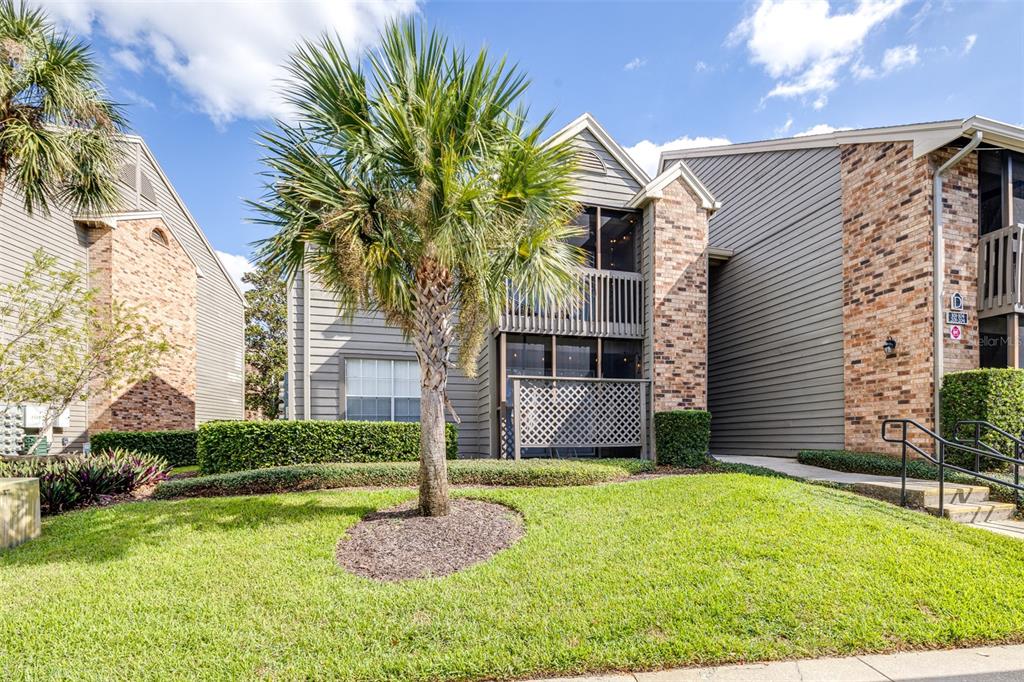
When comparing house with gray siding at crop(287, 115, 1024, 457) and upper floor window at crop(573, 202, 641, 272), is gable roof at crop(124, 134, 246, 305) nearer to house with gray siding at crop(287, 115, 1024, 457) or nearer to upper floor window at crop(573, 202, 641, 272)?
house with gray siding at crop(287, 115, 1024, 457)

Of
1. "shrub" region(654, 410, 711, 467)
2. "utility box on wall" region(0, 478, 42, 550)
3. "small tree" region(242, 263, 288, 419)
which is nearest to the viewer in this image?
"utility box on wall" region(0, 478, 42, 550)

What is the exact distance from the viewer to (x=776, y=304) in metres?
11.5

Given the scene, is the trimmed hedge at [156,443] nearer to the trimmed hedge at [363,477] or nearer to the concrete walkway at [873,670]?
the trimmed hedge at [363,477]

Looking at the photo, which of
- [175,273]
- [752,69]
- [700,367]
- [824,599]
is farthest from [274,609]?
[175,273]

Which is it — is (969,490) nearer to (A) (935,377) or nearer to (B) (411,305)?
(A) (935,377)

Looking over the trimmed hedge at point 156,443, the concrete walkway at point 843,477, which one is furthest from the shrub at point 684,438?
the trimmed hedge at point 156,443

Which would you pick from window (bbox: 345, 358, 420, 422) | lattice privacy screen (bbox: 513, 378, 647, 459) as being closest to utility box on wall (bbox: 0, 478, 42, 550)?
window (bbox: 345, 358, 420, 422)

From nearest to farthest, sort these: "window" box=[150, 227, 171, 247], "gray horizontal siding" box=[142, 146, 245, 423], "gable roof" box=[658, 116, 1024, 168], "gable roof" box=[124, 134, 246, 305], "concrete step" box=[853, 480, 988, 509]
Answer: "concrete step" box=[853, 480, 988, 509], "gable roof" box=[658, 116, 1024, 168], "window" box=[150, 227, 171, 247], "gable roof" box=[124, 134, 246, 305], "gray horizontal siding" box=[142, 146, 245, 423]

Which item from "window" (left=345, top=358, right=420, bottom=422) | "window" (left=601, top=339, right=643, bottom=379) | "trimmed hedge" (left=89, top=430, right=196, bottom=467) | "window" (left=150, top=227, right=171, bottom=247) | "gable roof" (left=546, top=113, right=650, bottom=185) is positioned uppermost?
"gable roof" (left=546, top=113, right=650, bottom=185)

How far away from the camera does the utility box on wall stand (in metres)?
5.14

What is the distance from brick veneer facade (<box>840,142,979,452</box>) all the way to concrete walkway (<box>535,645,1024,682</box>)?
6.10 metres

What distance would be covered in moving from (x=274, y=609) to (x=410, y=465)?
13.6ft

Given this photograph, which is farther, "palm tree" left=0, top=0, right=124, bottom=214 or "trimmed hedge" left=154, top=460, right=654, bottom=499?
"trimmed hedge" left=154, top=460, right=654, bottom=499

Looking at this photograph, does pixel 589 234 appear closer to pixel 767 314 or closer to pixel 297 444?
pixel 767 314
